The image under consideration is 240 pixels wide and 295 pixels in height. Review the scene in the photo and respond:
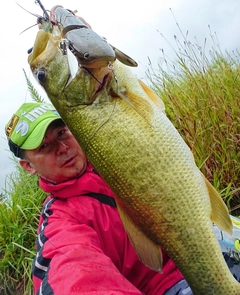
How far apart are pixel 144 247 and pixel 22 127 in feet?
5.00

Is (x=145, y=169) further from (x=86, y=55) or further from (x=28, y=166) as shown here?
(x=28, y=166)

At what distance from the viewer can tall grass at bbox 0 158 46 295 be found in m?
4.01

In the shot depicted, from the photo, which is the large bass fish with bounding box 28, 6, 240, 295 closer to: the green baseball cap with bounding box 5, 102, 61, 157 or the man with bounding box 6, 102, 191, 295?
the man with bounding box 6, 102, 191, 295

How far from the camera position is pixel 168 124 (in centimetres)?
188

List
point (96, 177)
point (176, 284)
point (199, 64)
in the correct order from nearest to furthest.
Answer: point (176, 284)
point (96, 177)
point (199, 64)

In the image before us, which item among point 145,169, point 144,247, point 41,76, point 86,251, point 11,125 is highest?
point 41,76

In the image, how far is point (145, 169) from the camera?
181cm

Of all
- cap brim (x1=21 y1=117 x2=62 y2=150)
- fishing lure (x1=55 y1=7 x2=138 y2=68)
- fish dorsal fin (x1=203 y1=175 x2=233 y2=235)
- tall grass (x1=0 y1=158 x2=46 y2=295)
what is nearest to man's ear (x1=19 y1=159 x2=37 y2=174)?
cap brim (x1=21 y1=117 x2=62 y2=150)

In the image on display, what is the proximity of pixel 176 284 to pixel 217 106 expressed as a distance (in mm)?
2132

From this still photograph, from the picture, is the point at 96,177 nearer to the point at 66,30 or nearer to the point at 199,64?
the point at 66,30

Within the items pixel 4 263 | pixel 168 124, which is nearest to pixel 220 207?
pixel 168 124

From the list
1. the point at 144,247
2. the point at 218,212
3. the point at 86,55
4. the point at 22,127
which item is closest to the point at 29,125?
the point at 22,127

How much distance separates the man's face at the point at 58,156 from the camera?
2840 mm

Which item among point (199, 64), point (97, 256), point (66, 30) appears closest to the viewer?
point (66, 30)
